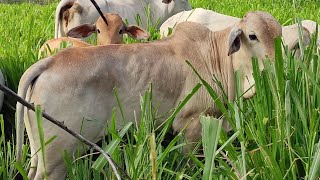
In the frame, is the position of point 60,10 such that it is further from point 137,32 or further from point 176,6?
point 176,6

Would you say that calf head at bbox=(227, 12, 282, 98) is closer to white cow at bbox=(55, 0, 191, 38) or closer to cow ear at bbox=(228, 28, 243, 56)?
cow ear at bbox=(228, 28, 243, 56)

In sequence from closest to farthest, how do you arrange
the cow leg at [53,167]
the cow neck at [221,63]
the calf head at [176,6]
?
the cow leg at [53,167] < the cow neck at [221,63] < the calf head at [176,6]

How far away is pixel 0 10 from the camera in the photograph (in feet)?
32.4

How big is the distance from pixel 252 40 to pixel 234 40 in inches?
4.0

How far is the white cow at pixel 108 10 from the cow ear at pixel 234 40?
6.63 feet

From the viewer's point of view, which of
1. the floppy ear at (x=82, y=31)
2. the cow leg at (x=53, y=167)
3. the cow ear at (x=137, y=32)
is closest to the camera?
the cow leg at (x=53, y=167)

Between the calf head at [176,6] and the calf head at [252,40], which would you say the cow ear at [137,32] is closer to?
the calf head at [252,40]

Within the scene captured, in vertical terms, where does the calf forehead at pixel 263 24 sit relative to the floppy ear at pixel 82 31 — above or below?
above

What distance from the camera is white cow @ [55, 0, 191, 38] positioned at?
6.28m

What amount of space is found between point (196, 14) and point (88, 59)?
11.0 ft

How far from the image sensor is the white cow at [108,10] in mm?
6277

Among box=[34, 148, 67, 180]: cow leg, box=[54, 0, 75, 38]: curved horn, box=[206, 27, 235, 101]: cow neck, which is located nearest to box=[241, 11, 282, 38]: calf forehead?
box=[206, 27, 235, 101]: cow neck

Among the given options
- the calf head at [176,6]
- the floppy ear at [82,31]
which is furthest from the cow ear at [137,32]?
the calf head at [176,6]

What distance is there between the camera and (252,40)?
3.37 meters
